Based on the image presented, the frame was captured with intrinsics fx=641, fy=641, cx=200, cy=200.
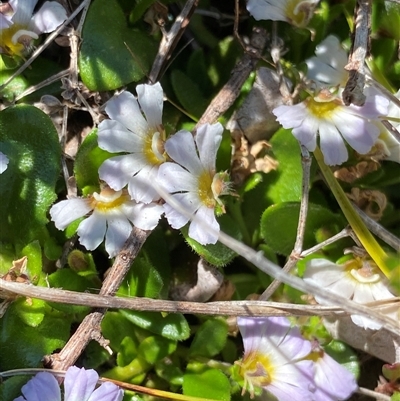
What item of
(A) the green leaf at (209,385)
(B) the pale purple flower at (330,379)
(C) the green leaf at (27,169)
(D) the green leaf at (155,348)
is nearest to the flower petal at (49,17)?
(C) the green leaf at (27,169)

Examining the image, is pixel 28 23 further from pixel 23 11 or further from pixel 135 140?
pixel 135 140

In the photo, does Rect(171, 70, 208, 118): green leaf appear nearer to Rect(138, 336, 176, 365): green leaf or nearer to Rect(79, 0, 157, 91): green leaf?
Rect(79, 0, 157, 91): green leaf

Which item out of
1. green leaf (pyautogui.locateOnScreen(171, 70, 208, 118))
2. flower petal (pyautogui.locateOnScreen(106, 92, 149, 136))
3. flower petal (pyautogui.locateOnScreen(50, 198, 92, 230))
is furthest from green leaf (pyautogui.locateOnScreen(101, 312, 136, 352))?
green leaf (pyautogui.locateOnScreen(171, 70, 208, 118))

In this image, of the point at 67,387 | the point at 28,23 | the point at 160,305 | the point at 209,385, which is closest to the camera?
the point at 67,387

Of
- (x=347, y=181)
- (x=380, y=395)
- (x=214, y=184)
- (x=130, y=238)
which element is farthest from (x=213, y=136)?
(x=380, y=395)

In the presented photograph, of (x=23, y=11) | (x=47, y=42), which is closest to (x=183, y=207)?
(x=47, y=42)
